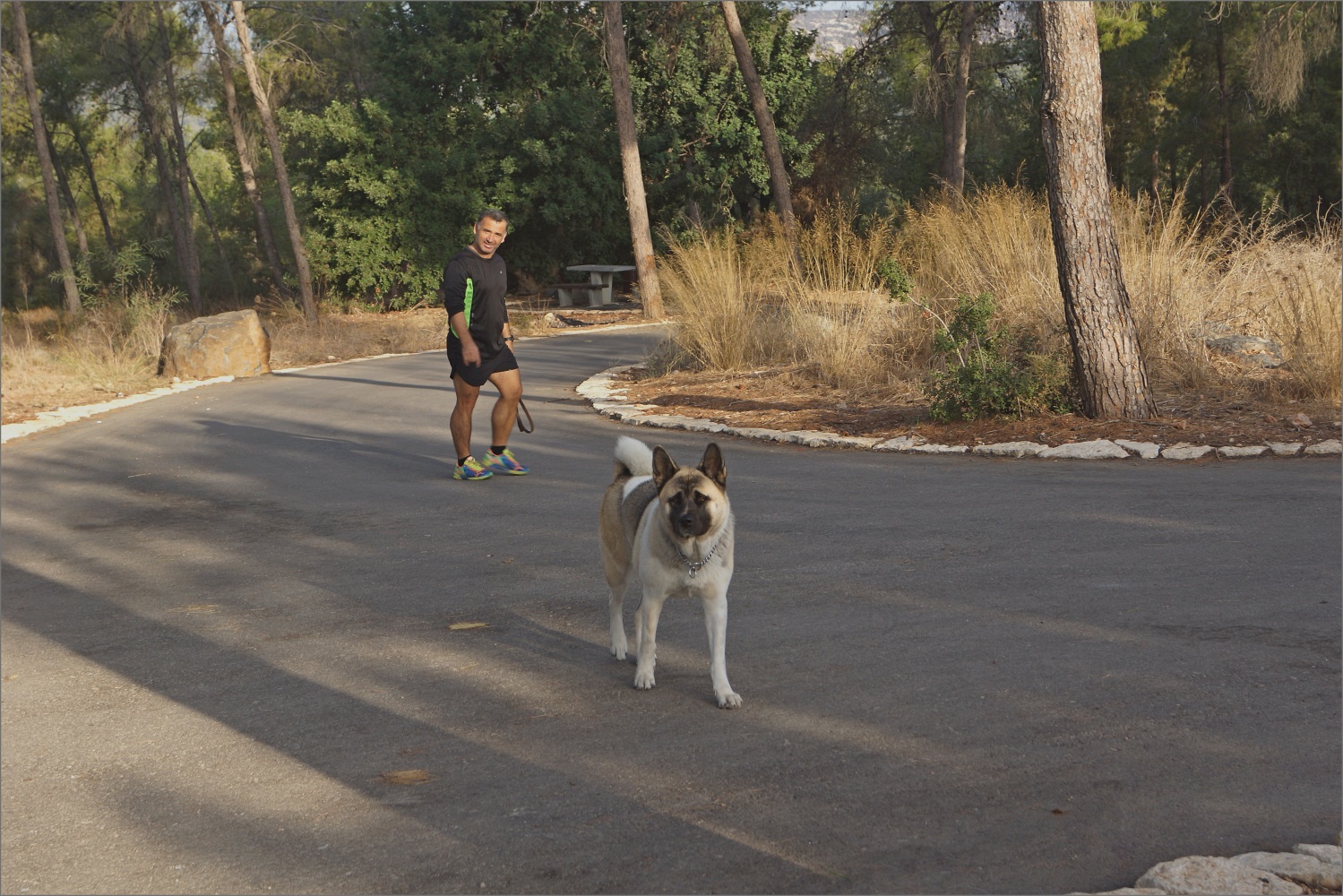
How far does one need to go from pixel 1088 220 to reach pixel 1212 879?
842 centimetres

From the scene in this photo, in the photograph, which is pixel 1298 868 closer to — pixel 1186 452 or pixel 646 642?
pixel 646 642

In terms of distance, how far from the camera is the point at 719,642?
4793 millimetres

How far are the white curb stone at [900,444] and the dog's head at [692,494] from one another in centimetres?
600

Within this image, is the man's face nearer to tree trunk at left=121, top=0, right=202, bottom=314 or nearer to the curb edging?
the curb edging

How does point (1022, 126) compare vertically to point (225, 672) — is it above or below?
above

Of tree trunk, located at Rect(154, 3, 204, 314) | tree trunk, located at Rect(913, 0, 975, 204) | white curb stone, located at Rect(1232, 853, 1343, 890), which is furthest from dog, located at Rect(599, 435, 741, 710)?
tree trunk, located at Rect(154, 3, 204, 314)

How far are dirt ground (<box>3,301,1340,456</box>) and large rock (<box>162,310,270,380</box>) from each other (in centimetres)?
466

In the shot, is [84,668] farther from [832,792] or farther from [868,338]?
[868,338]

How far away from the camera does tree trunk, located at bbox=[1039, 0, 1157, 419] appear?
10.7m

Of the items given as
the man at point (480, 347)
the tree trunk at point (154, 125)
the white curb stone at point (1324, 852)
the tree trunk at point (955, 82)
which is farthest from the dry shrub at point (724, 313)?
the tree trunk at point (154, 125)

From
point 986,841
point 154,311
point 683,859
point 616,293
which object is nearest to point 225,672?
point 683,859

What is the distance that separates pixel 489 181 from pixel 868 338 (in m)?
25.6

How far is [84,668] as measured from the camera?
584cm

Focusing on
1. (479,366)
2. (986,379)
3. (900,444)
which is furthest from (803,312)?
(479,366)
